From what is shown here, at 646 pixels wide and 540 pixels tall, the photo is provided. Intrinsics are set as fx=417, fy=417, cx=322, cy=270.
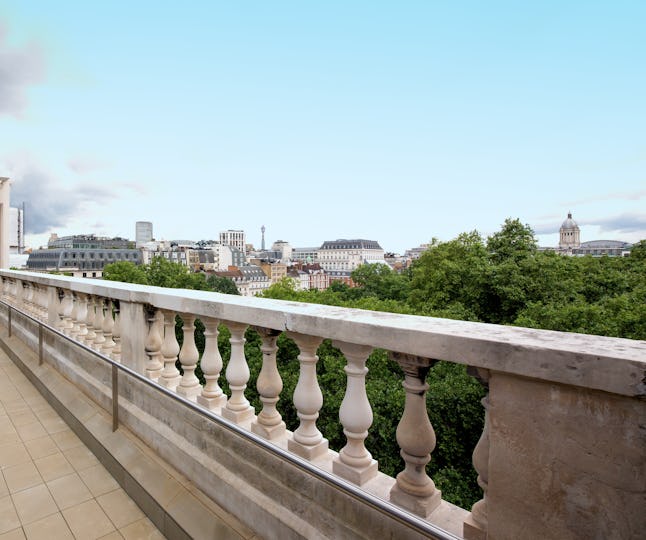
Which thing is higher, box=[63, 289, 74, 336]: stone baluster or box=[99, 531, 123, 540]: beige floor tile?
box=[63, 289, 74, 336]: stone baluster

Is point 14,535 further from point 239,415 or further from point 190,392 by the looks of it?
point 239,415

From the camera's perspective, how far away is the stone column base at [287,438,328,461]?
6.84 feet

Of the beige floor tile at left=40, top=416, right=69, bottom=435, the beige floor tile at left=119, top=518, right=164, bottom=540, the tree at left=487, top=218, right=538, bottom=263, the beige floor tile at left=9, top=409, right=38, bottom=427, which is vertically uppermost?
the tree at left=487, top=218, right=538, bottom=263

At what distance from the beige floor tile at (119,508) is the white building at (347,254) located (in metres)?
160

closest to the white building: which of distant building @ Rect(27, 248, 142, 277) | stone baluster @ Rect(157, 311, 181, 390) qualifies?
distant building @ Rect(27, 248, 142, 277)

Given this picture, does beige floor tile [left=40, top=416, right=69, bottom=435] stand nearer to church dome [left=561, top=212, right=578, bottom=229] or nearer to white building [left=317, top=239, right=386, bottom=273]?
church dome [left=561, top=212, right=578, bottom=229]

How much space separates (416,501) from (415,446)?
0.22m

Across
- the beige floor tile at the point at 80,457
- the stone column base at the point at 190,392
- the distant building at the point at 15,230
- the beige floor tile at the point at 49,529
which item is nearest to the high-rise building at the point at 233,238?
the distant building at the point at 15,230

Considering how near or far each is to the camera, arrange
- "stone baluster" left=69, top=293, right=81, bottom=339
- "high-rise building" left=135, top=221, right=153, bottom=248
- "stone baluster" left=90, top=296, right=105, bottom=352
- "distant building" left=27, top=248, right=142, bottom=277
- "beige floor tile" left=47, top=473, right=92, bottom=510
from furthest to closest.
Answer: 1. "high-rise building" left=135, top=221, right=153, bottom=248
2. "distant building" left=27, top=248, right=142, bottom=277
3. "stone baluster" left=69, top=293, right=81, bottom=339
4. "stone baluster" left=90, top=296, right=105, bottom=352
5. "beige floor tile" left=47, top=473, right=92, bottom=510

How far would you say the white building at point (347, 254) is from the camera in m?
168

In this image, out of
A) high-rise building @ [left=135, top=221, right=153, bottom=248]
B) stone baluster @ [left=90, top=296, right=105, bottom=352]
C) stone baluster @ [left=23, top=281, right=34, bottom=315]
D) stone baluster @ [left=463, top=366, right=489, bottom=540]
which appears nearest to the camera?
stone baluster @ [left=463, top=366, right=489, bottom=540]

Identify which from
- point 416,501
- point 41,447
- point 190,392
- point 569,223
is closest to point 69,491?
point 41,447

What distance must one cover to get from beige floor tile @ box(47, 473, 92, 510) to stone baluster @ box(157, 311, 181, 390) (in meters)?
0.87

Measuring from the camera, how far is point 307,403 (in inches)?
83.8
